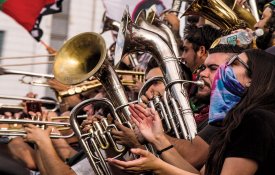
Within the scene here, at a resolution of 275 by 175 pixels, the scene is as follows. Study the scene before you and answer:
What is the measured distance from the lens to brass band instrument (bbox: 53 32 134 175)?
503 centimetres

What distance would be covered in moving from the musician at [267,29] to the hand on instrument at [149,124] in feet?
4.79

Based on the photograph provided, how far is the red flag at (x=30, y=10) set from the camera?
929 centimetres

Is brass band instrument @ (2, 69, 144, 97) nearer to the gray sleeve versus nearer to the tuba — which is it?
the tuba

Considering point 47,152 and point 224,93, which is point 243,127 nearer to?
point 224,93

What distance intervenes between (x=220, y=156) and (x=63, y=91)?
4.54 metres

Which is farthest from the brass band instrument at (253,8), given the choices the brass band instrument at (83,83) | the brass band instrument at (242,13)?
the brass band instrument at (83,83)

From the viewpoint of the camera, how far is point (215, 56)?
4.68 m

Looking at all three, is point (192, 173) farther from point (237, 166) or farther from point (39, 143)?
point (39, 143)

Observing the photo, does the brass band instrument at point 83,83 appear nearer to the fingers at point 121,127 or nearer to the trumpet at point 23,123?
the trumpet at point 23,123

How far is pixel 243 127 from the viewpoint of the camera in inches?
141

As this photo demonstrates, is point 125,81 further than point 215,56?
Yes

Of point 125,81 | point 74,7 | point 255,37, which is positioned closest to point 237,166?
point 255,37

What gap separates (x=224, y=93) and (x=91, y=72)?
148 centimetres

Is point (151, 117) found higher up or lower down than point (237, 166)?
higher up
